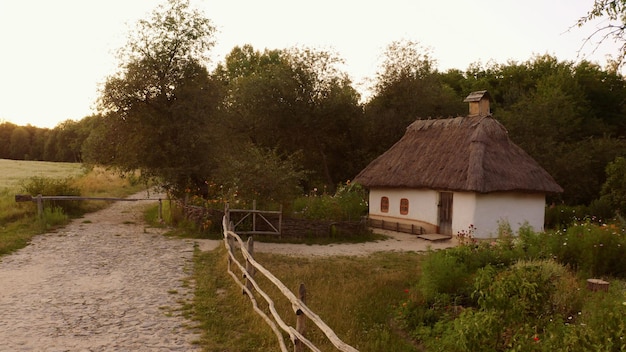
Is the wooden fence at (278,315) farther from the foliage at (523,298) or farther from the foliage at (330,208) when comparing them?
the foliage at (330,208)

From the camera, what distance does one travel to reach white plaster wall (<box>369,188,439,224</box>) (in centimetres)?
1857

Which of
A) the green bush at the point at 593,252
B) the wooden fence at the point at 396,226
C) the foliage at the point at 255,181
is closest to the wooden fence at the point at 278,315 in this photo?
the foliage at the point at 255,181

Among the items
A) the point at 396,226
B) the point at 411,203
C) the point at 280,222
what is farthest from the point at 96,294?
the point at 411,203

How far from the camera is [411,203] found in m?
19.4

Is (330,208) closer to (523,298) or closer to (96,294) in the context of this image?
(96,294)

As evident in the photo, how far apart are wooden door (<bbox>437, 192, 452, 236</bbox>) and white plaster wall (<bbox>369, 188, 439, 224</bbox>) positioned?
197 mm

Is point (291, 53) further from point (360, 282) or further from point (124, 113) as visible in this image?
point (360, 282)

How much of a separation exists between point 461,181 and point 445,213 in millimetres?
1712

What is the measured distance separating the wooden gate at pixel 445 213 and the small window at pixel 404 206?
1.57 m

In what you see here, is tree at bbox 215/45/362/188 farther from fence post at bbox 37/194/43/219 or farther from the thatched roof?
fence post at bbox 37/194/43/219

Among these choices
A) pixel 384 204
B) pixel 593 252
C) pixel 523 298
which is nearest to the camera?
pixel 523 298

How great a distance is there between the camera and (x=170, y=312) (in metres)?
7.87

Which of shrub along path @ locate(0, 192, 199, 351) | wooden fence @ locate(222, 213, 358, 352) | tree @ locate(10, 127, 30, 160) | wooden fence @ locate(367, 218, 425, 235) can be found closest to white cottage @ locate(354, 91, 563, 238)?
wooden fence @ locate(367, 218, 425, 235)

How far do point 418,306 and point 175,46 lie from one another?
563 inches
